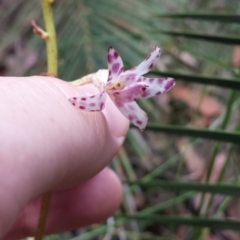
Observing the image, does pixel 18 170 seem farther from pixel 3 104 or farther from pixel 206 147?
pixel 206 147

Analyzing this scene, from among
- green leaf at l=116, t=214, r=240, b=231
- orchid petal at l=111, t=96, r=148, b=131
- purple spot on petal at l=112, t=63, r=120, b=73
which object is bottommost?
green leaf at l=116, t=214, r=240, b=231

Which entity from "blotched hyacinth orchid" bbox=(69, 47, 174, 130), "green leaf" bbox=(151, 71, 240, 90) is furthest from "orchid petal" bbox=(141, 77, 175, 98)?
"green leaf" bbox=(151, 71, 240, 90)

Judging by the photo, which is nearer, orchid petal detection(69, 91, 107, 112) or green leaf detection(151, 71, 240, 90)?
orchid petal detection(69, 91, 107, 112)

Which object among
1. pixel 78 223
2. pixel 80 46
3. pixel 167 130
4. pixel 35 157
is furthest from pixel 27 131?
pixel 80 46

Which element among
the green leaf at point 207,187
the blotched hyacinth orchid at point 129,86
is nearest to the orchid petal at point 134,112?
the blotched hyacinth orchid at point 129,86

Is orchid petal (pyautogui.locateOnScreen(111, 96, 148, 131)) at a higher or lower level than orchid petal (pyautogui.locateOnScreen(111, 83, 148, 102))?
lower

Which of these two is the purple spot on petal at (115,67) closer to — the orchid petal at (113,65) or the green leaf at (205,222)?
the orchid petal at (113,65)

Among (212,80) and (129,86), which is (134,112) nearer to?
(129,86)

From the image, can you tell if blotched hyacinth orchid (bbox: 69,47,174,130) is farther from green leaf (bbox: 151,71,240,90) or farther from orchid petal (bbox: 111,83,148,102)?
green leaf (bbox: 151,71,240,90)
